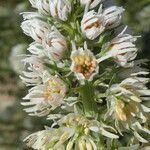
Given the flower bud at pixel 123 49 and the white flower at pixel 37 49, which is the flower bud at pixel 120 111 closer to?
the flower bud at pixel 123 49

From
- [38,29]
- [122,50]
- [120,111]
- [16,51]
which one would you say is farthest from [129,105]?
[16,51]

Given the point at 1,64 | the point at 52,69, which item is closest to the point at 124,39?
the point at 52,69

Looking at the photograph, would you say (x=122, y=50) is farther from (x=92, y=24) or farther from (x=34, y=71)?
(x=34, y=71)

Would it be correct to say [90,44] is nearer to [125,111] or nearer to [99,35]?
[99,35]

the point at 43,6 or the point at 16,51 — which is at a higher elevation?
the point at 43,6

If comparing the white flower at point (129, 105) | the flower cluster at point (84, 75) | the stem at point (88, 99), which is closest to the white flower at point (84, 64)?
the flower cluster at point (84, 75)

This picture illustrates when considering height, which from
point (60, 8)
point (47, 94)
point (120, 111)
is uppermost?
point (60, 8)

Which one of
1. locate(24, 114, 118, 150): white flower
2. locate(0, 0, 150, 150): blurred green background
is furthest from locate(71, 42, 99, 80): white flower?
locate(0, 0, 150, 150): blurred green background
